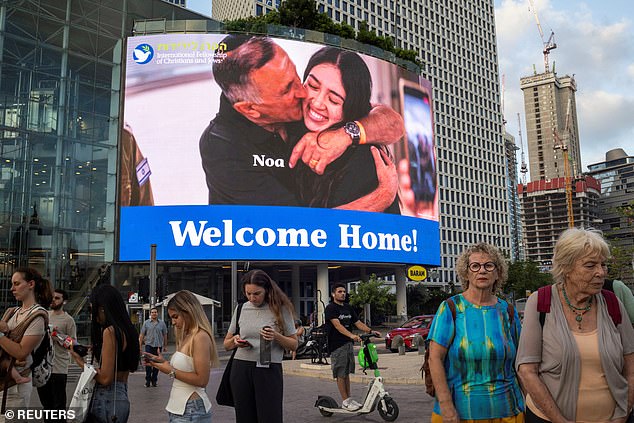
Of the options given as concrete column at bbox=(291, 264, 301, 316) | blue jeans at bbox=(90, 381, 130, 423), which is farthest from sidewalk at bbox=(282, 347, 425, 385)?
concrete column at bbox=(291, 264, 301, 316)

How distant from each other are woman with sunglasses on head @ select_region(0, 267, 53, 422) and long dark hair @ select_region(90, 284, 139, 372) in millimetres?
677

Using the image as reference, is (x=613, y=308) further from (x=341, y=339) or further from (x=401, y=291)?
(x=401, y=291)

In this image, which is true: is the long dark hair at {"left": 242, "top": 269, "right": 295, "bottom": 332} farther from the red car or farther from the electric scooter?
the red car

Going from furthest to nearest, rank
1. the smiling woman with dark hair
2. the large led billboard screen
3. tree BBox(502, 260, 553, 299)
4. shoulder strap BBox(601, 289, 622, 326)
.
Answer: tree BBox(502, 260, 553, 299) < the smiling woman with dark hair < the large led billboard screen < shoulder strap BBox(601, 289, 622, 326)

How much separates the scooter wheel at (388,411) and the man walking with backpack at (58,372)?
428cm

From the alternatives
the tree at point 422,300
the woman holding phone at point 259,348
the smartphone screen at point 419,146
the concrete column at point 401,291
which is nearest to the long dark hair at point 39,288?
the woman holding phone at point 259,348

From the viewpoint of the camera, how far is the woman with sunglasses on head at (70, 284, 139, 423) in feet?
14.0

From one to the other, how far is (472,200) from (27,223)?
8683cm

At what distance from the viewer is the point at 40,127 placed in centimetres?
3325

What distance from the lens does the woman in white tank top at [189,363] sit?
14.5ft

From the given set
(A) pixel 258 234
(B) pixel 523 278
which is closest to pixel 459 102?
(B) pixel 523 278

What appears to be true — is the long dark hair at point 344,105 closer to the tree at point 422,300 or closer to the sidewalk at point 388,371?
the sidewalk at point 388,371

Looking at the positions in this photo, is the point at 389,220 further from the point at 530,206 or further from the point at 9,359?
the point at 530,206

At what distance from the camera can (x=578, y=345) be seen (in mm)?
3230
